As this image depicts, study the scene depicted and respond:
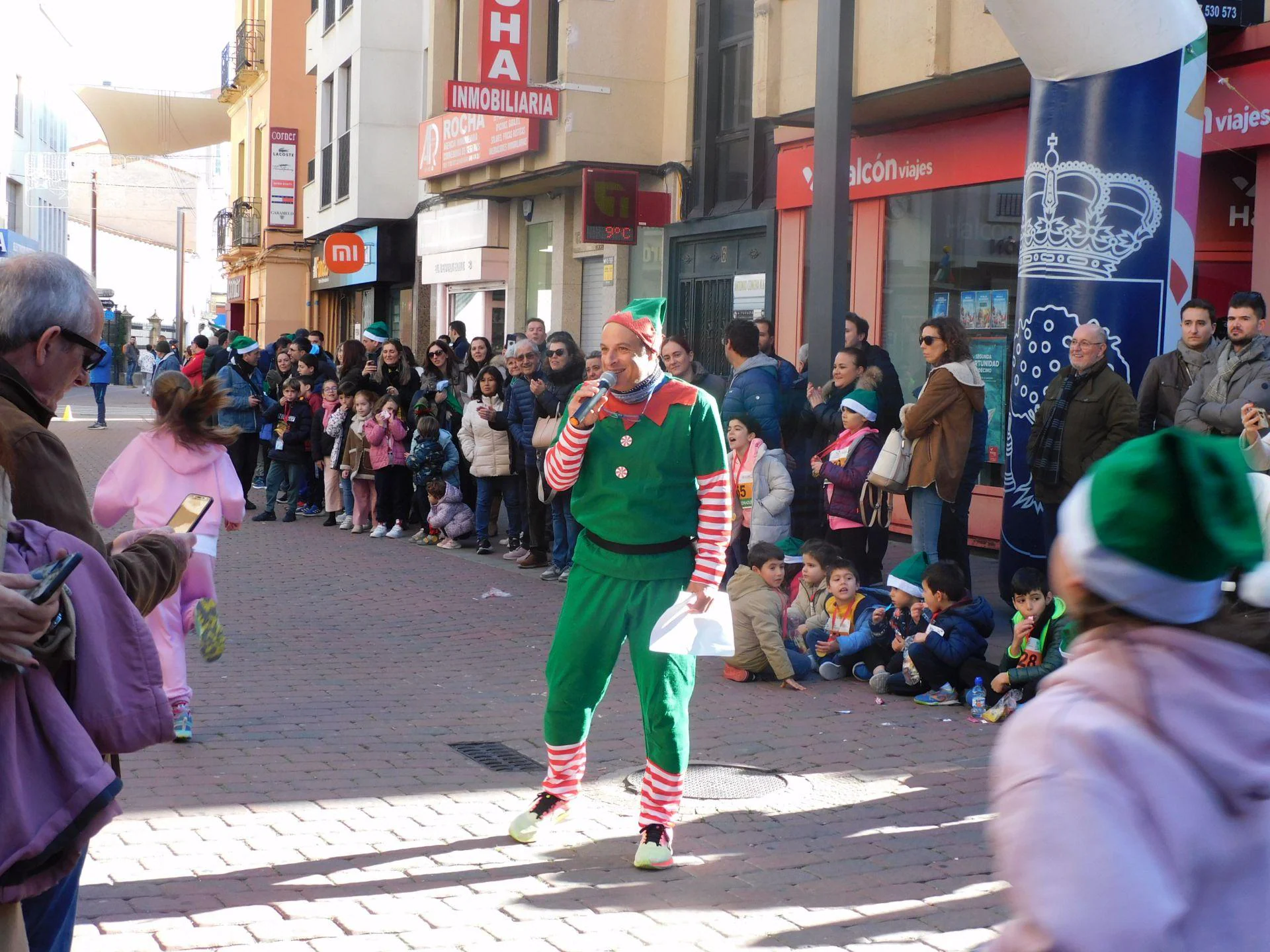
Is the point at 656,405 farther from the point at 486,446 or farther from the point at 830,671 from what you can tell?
the point at 486,446

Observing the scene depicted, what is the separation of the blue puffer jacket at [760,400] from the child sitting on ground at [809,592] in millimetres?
1342

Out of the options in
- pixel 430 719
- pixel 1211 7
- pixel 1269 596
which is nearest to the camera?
pixel 1269 596

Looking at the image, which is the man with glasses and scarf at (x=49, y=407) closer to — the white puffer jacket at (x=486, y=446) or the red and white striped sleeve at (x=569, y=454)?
the red and white striped sleeve at (x=569, y=454)

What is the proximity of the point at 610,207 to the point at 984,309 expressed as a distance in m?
5.96

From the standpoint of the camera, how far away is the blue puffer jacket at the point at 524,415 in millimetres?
13117

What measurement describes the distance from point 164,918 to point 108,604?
2422mm

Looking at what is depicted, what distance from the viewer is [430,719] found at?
7758 millimetres

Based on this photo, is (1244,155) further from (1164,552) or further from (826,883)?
(1164,552)

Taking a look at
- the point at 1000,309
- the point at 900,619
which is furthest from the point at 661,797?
the point at 1000,309

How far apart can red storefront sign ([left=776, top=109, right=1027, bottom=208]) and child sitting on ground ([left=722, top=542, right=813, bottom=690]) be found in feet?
16.4

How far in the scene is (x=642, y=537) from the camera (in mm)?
5527

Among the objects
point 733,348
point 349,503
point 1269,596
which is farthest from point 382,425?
point 1269,596

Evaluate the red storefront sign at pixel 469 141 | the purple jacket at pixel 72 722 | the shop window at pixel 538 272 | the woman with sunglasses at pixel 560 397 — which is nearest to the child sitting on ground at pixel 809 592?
the woman with sunglasses at pixel 560 397

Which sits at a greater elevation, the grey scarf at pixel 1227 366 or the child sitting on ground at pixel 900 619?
the grey scarf at pixel 1227 366
